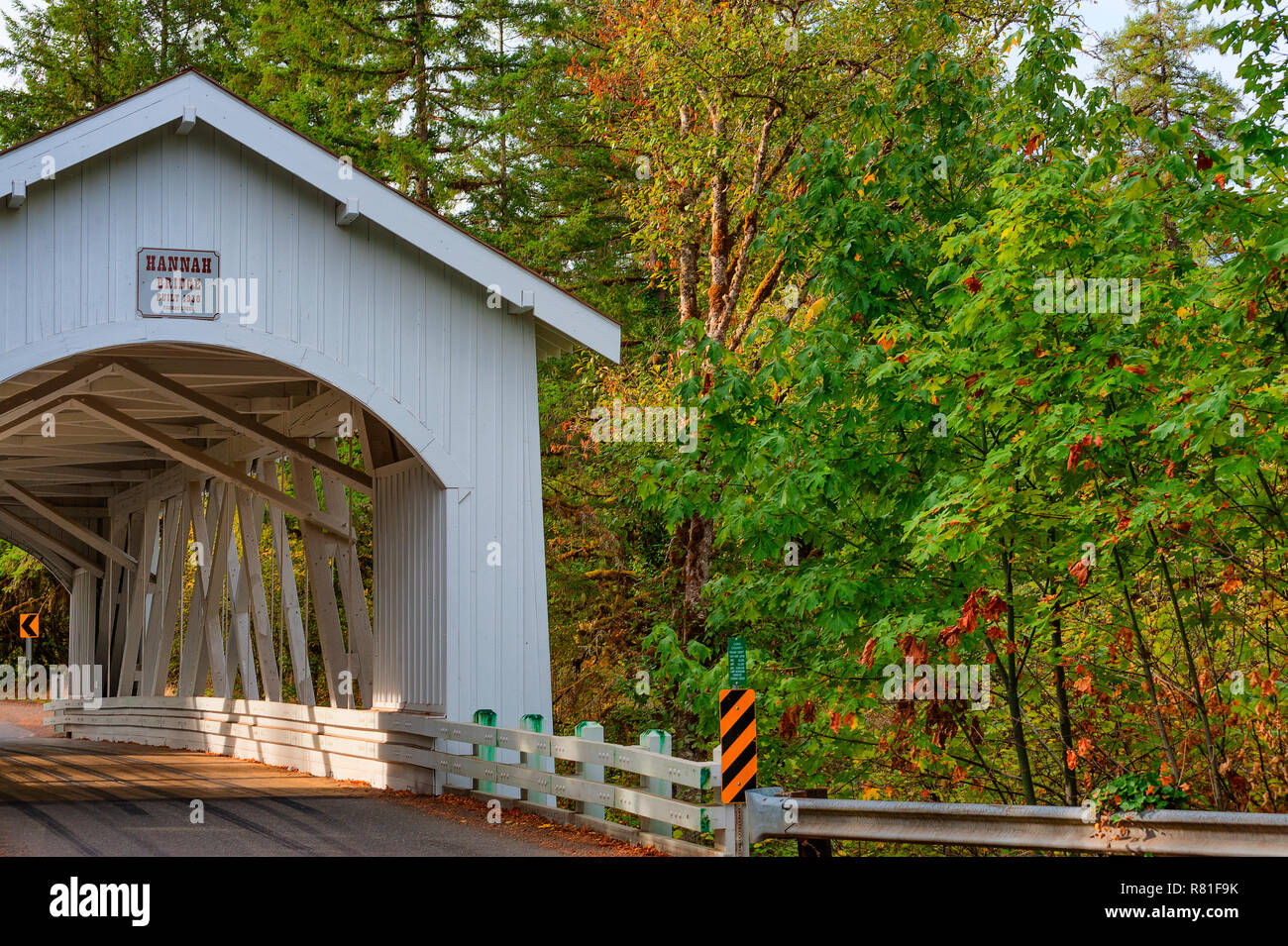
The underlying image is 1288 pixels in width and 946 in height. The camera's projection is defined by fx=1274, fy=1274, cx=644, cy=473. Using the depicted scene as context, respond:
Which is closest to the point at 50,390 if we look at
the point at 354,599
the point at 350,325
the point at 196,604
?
the point at 350,325

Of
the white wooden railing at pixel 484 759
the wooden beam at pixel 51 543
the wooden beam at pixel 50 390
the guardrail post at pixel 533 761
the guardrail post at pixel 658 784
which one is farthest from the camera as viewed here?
the wooden beam at pixel 51 543

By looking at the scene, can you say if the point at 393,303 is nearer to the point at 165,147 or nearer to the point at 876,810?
the point at 165,147

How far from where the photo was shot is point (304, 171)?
10.3 m

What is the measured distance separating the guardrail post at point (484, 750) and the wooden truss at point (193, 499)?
3.19 meters

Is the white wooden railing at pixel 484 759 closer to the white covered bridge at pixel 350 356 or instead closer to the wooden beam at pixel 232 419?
the white covered bridge at pixel 350 356

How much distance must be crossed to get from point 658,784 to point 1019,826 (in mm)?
2449

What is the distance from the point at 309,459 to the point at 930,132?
6951 millimetres

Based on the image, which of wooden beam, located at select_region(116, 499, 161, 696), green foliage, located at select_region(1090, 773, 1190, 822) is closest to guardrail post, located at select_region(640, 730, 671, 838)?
green foliage, located at select_region(1090, 773, 1190, 822)

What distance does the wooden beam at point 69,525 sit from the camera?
20.0 m

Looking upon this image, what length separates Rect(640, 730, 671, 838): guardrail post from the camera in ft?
25.2

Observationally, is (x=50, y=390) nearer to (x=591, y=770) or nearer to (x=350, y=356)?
(x=350, y=356)

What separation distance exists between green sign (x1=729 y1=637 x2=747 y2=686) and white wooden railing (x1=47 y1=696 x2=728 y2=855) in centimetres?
48

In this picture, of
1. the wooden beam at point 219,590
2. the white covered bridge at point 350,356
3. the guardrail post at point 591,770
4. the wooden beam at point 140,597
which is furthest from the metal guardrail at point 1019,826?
the wooden beam at point 140,597
